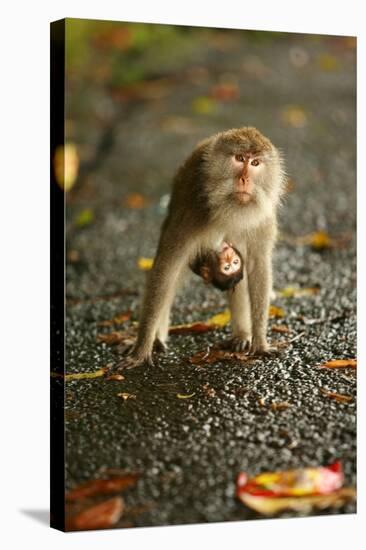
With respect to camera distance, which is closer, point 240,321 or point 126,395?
point 126,395

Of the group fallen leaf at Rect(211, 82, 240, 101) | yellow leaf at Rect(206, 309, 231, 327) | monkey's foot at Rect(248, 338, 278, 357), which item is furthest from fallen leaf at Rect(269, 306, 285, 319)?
fallen leaf at Rect(211, 82, 240, 101)

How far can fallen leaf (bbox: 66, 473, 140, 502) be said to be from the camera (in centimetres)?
395

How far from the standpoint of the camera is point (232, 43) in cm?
1111

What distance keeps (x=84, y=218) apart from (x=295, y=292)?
248 cm

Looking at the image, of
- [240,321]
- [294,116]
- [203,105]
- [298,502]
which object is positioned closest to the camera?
[298,502]

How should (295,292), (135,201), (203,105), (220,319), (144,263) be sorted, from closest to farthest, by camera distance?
(220,319) → (295,292) → (144,263) → (135,201) → (203,105)

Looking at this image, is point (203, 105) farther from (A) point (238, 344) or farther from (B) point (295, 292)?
(A) point (238, 344)

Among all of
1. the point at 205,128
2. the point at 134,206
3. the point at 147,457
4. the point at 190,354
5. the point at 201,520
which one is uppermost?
the point at 205,128

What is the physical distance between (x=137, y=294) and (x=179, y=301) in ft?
1.48

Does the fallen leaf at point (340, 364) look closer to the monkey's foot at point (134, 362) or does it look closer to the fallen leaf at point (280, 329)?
the fallen leaf at point (280, 329)

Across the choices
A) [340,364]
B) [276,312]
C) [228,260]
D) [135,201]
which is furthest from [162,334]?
[135,201]

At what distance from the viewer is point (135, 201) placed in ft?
27.0

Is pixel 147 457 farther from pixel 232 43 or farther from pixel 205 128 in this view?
pixel 232 43

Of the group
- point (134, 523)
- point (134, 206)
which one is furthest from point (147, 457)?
point (134, 206)
